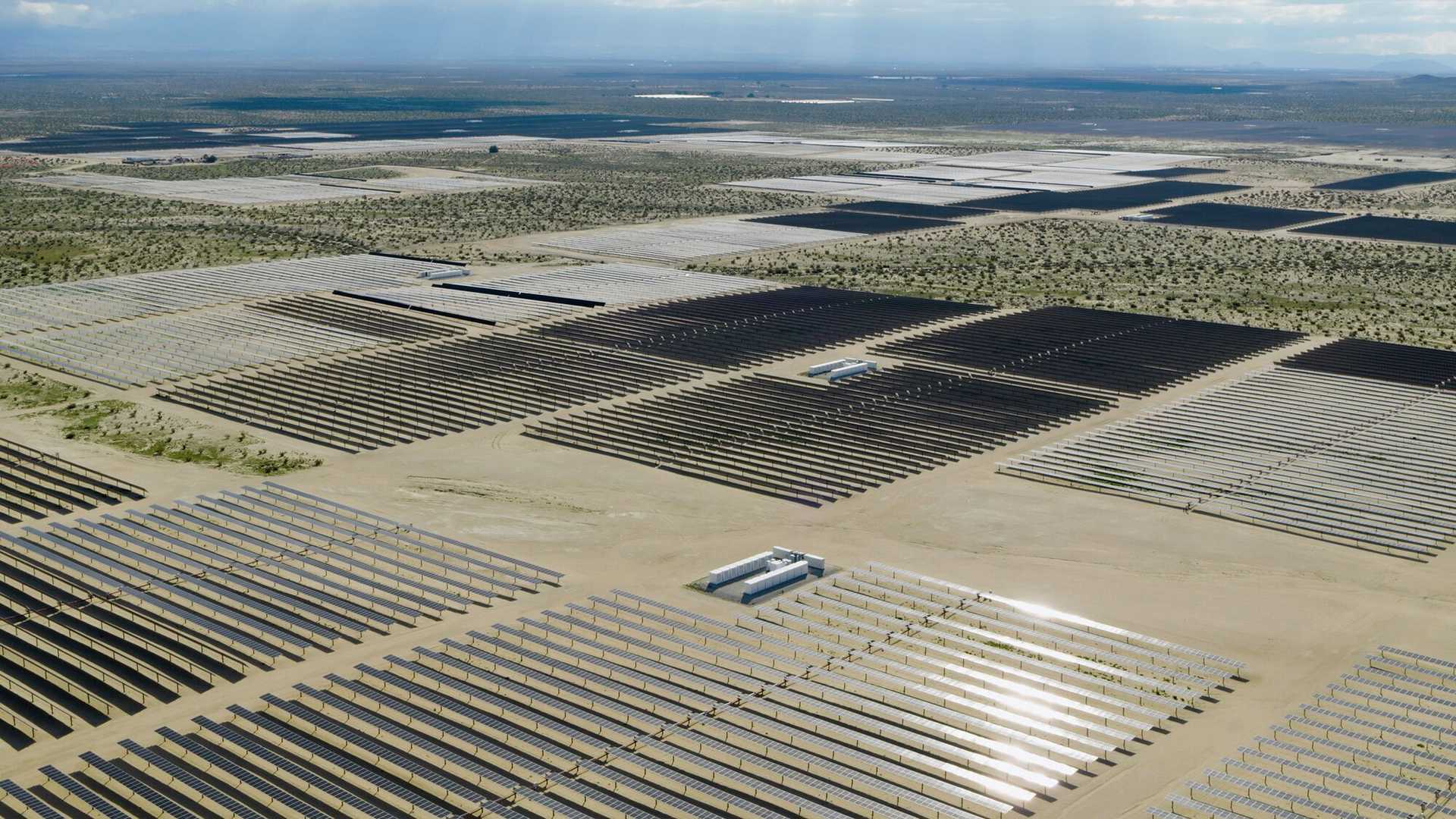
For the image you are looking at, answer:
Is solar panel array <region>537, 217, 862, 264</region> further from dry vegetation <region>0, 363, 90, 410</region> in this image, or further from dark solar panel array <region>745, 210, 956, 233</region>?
dry vegetation <region>0, 363, 90, 410</region>

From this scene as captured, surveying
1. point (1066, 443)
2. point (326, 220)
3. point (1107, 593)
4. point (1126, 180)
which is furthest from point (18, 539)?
point (1126, 180)

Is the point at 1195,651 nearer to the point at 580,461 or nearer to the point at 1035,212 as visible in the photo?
the point at 580,461

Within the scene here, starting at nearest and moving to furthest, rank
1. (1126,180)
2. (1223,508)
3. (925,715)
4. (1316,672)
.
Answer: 1. (925,715)
2. (1316,672)
3. (1223,508)
4. (1126,180)

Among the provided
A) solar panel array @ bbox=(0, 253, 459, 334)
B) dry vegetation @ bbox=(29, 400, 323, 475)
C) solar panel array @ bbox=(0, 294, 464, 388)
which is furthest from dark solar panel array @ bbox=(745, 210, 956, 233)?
dry vegetation @ bbox=(29, 400, 323, 475)

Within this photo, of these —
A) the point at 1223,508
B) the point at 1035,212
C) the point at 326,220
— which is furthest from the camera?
the point at 1035,212

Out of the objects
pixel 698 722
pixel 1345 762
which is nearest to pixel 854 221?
pixel 698 722

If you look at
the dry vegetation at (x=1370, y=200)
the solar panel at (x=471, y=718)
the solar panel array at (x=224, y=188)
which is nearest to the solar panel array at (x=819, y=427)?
the solar panel at (x=471, y=718)
